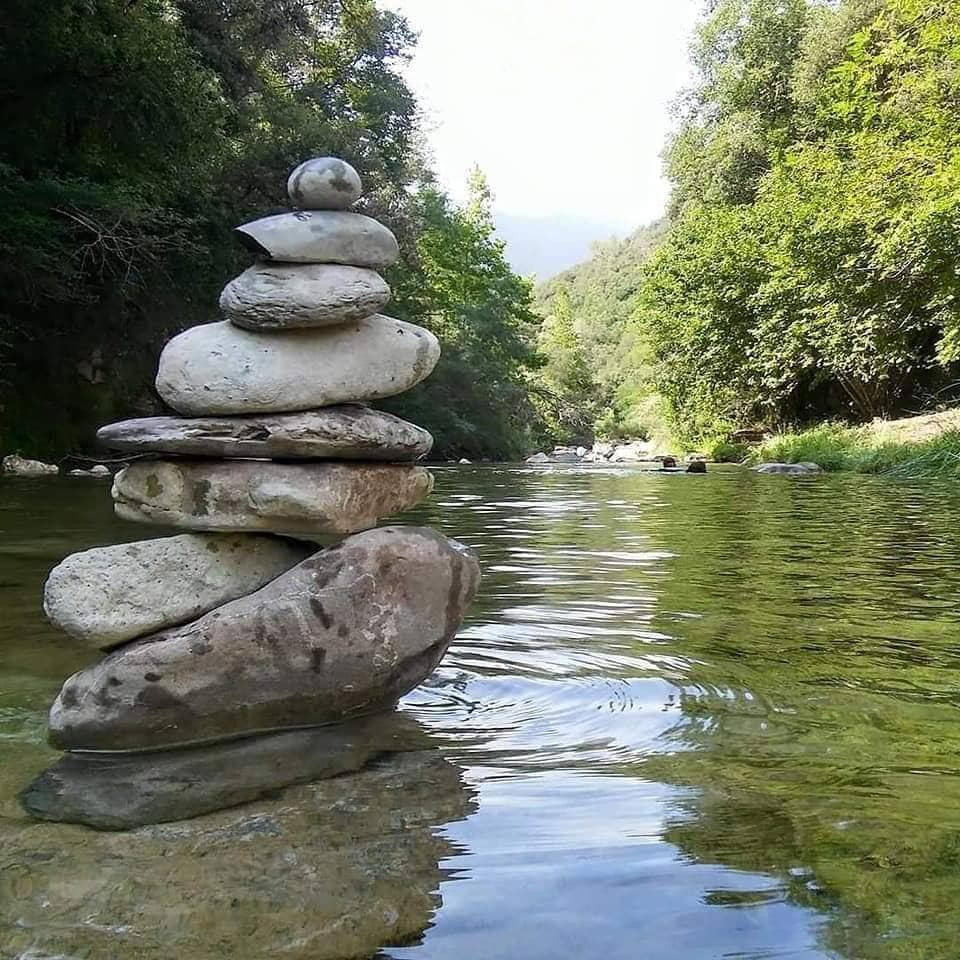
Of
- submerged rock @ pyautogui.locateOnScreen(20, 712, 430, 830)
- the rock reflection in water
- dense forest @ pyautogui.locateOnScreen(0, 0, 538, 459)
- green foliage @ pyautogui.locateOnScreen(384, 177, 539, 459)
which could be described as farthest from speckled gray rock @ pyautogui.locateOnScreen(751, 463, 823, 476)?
the rock reflection in water

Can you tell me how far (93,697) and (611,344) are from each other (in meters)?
92.4

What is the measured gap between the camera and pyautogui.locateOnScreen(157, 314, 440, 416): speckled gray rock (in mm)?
4090

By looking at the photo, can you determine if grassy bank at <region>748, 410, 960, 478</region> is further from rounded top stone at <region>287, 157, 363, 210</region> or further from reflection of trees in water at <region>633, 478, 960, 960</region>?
rounded top stone at <region>287, 157, 363, 210</region>

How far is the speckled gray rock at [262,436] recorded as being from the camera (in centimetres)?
397

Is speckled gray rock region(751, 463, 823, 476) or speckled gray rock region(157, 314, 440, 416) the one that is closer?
speckled gray rock region(157, 314, 440, 416)

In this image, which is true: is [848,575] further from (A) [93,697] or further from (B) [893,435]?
(B) [893,435]

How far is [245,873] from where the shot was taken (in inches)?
89.2

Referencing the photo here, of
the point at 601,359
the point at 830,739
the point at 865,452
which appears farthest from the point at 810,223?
the point at 601,359

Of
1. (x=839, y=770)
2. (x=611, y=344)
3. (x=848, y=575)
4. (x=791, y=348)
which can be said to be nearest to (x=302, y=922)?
(x=839, y=770)

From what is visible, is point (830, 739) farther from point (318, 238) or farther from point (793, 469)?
point (793, 469)

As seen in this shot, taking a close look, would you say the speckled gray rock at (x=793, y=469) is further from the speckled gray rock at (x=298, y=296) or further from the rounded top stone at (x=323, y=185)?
the speckled gray rock at (x=298, y=296)

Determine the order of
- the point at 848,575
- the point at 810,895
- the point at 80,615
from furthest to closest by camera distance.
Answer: the point at 848,575 < the point at 80,615 < the point at 810,895

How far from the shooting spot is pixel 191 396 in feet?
13.5

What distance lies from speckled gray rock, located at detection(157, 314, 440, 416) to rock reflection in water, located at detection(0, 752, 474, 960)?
1.79 metres
